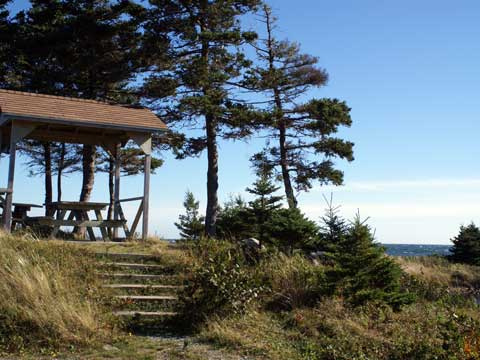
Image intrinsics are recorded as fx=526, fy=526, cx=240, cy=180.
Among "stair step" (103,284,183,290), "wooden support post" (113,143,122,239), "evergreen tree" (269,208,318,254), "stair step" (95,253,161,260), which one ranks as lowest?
"stair step" (103,284,183,290)

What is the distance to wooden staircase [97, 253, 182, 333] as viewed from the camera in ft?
25.4

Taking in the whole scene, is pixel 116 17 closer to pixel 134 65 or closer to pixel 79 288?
pixel 134 65

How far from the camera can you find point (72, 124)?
12.3m

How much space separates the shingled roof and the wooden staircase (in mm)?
3981

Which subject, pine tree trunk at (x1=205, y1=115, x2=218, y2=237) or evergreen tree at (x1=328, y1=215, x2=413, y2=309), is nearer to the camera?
evergreen tree at (x1=328, y1=215, x2=413, y2=309)

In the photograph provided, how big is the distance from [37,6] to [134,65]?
18.1 feet

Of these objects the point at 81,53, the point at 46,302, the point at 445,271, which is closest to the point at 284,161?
the point at 445,271

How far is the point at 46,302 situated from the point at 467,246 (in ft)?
74.2

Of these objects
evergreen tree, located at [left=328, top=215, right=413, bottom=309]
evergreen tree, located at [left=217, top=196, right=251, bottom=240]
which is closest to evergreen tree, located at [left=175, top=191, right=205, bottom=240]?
evergreen tree, located at [left=217, top=196, right=251, bottom=240]

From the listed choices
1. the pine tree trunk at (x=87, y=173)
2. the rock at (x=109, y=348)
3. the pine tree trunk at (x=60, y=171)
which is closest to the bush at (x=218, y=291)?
the rock at (x=109, y=348)

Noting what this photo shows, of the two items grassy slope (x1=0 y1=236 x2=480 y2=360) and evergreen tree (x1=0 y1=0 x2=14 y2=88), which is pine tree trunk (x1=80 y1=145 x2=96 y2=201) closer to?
evergreen tree (x1=0 y1=0 x2=14 y2=88)

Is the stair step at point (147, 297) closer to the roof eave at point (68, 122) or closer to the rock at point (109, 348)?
the rock at point (109, 348)

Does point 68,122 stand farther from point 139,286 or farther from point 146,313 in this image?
point 146,313

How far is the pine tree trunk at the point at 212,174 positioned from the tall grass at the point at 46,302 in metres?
10.3
